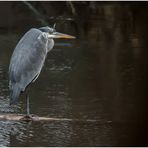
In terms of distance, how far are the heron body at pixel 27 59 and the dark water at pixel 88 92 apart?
0.49 m

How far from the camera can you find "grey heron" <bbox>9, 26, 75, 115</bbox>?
6445mm

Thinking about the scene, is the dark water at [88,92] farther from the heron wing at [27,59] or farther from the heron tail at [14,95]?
the heron wing at [27,59]

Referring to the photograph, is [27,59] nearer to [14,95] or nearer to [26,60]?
[26,60]

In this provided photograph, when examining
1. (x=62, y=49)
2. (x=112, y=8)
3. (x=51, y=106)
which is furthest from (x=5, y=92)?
(x=112, y=8)

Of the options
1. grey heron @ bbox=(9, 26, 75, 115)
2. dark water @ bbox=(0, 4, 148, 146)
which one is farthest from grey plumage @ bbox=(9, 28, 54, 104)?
dark water @ bbox=(0, 4, 148, 146)

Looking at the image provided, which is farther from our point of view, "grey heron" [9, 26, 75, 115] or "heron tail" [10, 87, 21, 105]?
"grey heron" [9, 26, 75, 115]

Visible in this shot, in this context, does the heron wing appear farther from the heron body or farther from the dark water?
the dark water

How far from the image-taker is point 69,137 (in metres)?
6.21

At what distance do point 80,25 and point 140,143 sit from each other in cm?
947

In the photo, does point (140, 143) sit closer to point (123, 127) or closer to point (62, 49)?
point (123, 127)

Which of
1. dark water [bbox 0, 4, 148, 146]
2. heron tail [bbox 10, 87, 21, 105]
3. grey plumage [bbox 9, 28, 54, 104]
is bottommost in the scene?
dark water [bbox 0, 4, 148, 146]

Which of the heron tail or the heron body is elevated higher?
the heron body

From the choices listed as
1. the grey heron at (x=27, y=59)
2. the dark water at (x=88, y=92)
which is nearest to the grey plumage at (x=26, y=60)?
the grey heron at (x=27, y=59)

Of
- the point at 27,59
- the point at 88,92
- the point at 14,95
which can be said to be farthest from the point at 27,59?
the point at 88,92
